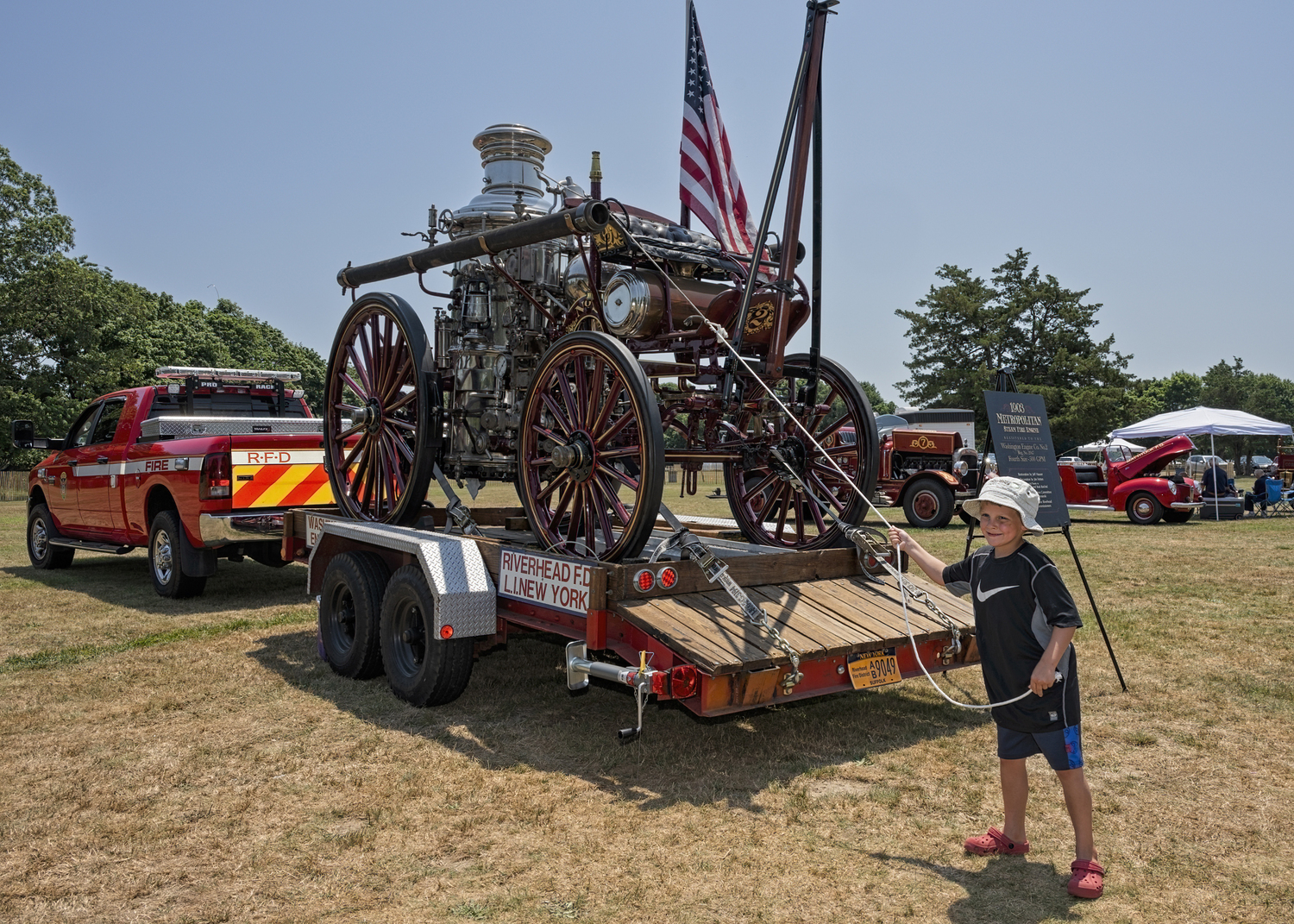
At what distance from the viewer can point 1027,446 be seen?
586 centimetres

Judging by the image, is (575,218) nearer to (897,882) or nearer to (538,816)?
(538,816)

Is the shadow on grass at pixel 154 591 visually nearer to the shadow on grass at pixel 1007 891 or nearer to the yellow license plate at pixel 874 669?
the yellow license plate at pixel 874 669

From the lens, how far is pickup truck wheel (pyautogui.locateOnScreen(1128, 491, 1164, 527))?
18.1 meters

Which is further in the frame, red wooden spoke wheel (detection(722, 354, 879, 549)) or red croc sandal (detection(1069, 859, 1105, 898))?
red wooden spoke wheel (detection(722, 354, 879, 549))

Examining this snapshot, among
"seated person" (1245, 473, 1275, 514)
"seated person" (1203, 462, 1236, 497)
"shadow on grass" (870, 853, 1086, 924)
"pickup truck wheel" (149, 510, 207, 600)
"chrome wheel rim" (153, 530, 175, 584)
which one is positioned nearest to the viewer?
"shadow on grass" (870, 853, 1086, 924)

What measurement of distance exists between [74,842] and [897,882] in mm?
3054

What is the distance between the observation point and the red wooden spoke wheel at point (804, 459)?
6.04m

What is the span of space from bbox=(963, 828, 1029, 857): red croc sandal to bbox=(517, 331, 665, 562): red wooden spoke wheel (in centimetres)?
197

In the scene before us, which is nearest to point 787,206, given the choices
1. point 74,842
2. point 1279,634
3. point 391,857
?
point 391,857

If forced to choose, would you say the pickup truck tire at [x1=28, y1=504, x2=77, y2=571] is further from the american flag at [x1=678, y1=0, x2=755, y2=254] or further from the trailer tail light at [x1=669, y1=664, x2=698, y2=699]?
the trailer tail light at [x1=669, y1=664, x2=698, y2=699]

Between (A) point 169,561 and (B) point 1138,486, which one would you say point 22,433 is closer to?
(A) point 169,561

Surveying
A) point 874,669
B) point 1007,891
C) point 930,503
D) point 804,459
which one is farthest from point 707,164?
point 930,503

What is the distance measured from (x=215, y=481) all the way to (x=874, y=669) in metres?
6.31

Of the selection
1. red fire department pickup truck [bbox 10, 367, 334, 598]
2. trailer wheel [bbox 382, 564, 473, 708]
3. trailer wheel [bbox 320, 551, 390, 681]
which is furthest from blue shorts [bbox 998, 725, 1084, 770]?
red fire department pickup truck [bbox 10, 367, 334, 598]
